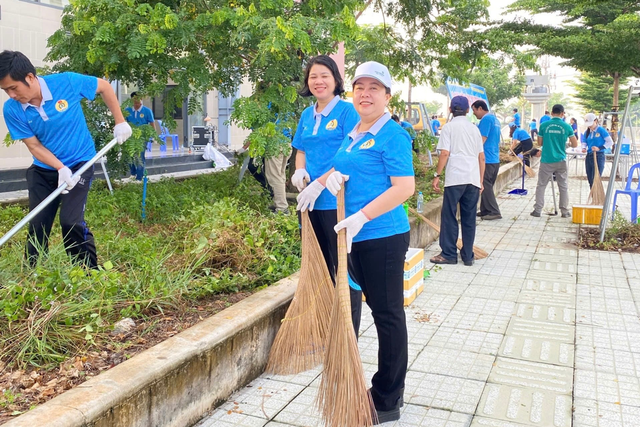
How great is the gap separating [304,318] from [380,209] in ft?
3.74

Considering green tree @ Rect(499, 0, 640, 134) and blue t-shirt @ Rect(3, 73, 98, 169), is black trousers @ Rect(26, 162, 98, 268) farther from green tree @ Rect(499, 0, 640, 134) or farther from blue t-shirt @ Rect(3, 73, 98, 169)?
green tree @ Rect(499, 0, 640, 134)

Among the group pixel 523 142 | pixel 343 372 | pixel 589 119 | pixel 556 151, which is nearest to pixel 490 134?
pixel 556 151

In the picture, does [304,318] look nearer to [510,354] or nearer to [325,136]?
[325,136]

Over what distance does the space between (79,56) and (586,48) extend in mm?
5947

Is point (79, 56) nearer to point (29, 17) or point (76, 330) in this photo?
point (76, 330)

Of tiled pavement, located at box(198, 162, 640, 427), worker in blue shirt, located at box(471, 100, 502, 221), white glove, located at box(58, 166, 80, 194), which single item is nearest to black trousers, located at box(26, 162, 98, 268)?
white glove, located at box(58, 166, 80, 194)

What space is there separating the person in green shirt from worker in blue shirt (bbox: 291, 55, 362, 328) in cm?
652

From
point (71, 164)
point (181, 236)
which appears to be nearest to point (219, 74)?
point (181, 236)

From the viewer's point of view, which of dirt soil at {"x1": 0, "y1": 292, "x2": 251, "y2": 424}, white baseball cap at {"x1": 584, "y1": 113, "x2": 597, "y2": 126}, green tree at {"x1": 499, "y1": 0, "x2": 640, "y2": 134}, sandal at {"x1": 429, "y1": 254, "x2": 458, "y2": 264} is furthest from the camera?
white baseball cap at {"x1": 584, "y1": 113, "x2": 597, "y2": 126}

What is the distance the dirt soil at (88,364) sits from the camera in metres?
2.59

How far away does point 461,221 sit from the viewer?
251 inches

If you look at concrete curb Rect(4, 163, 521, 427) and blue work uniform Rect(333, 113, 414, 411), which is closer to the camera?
concrete curb Rect(4, 163, 521, 427)

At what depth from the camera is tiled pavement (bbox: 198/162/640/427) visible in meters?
3.13

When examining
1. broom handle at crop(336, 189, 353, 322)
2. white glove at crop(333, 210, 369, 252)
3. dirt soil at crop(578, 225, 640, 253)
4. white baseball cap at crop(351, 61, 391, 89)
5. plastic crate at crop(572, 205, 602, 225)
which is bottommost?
dirt soil at crop(578, 225, 640, 253)
